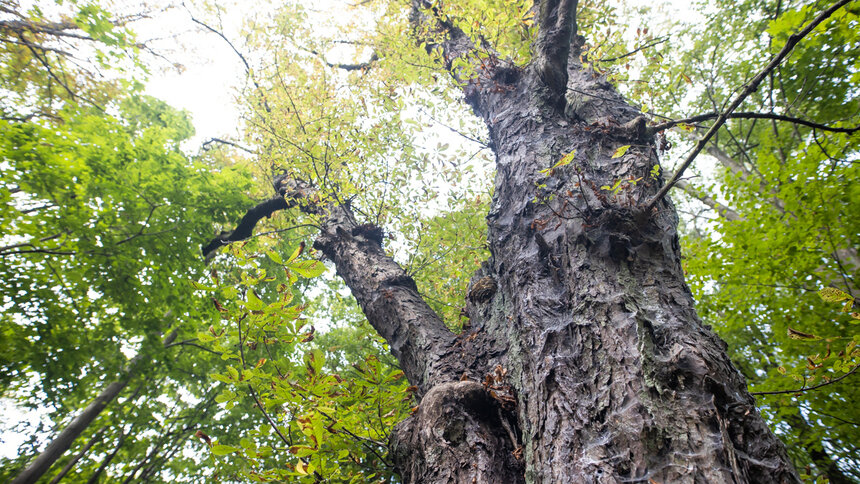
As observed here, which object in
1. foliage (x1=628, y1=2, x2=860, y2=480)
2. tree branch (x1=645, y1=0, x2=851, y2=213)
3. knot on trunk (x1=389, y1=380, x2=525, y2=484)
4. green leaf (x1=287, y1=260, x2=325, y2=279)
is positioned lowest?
knot on trunk (x1=389, y1=380, x2=525, y2=484)

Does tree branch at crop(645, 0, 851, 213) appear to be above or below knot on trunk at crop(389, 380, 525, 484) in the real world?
above

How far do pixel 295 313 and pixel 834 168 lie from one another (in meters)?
5.52

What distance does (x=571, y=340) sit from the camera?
1.56 metres

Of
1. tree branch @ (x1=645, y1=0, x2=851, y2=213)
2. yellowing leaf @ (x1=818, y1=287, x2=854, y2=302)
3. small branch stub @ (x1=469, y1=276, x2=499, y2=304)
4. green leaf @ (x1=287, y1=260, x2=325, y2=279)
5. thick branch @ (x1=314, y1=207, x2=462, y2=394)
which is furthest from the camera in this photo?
small branch stub @ (x1=469, y1=276, x2=499, y2=304)

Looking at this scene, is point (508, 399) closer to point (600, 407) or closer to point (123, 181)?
point (600, 407)

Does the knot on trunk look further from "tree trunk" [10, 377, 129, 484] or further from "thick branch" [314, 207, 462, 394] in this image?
"tree trunk" [10, 377, 129, 484]

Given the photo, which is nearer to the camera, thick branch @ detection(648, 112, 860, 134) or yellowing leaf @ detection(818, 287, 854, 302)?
thick branch @ detection(648, 112, 860, 134)

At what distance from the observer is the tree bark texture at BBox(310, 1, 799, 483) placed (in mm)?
1176

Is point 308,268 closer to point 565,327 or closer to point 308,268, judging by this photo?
point 308,268

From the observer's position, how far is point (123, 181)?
12.7 feet

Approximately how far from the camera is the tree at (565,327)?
1.18m

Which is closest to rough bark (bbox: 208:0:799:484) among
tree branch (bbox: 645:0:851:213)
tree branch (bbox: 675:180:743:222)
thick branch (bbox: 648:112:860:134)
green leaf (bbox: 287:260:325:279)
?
thick branch (bbox: 648:112:860:134)

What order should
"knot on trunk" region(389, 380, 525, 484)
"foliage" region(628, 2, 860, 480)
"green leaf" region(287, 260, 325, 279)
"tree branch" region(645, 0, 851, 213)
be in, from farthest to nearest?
1. "foliage" region(628, 2, 860, 480)
2. "green leaf" region(287, 260, 325, 279)
3. "knot on trunk" region(389, 380, 525, 484)
4. "tree branch" region(645, 0, 851, 213)

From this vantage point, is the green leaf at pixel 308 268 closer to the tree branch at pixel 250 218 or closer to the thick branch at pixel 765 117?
the thick branch at pixel 765 117
